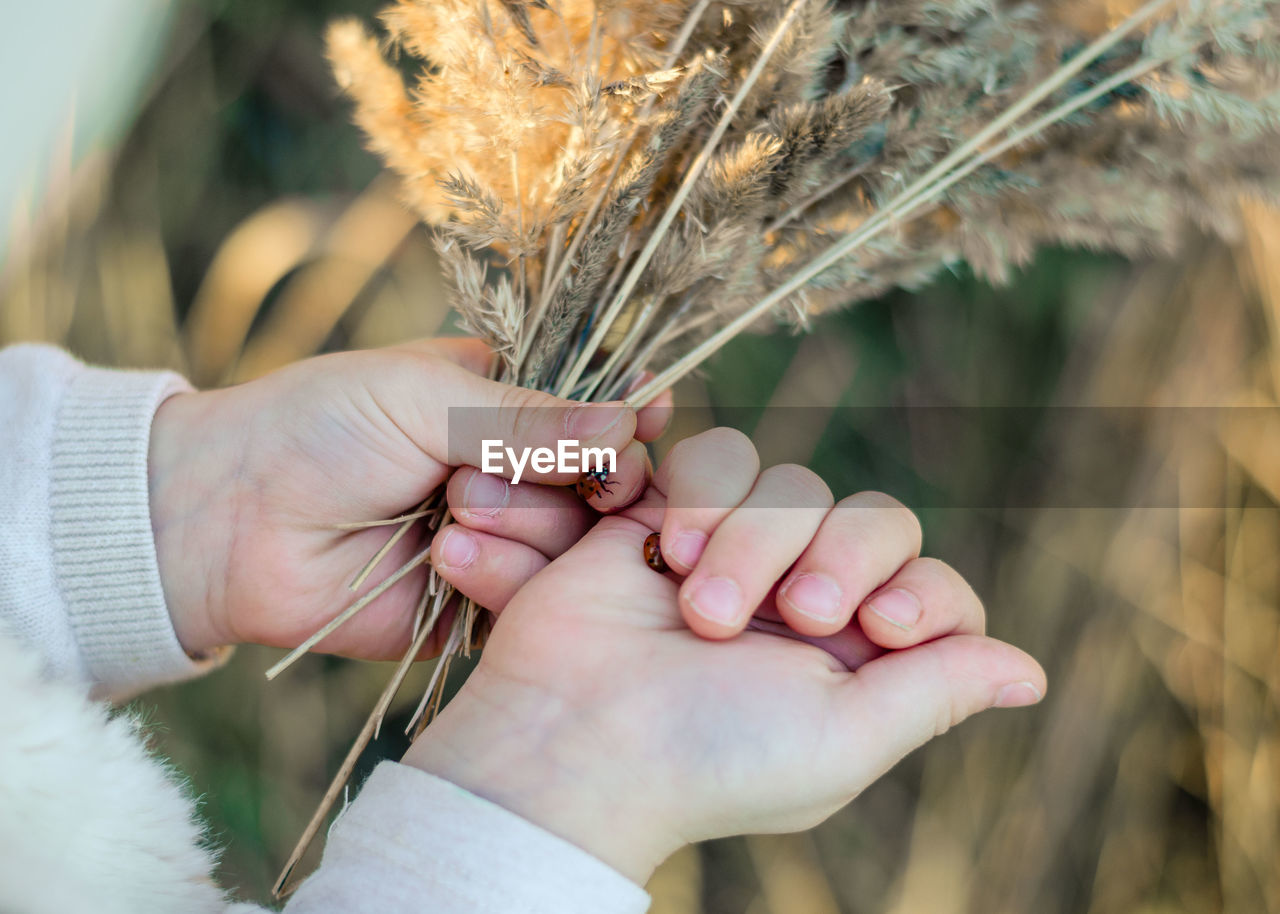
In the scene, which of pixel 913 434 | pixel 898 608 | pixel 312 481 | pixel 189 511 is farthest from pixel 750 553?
pixel 913 434

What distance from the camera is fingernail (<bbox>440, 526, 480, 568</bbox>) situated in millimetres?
684

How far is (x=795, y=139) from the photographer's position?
591 mm

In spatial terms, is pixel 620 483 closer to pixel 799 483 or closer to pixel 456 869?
pixel 799 483

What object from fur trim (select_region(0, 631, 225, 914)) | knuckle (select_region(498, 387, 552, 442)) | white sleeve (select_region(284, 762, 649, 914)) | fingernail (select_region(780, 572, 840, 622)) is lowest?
fur trim (select_region(0, 631, 225, 914))

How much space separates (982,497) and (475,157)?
1.04 meters

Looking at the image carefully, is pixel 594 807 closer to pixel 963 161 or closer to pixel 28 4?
pixel 963 161

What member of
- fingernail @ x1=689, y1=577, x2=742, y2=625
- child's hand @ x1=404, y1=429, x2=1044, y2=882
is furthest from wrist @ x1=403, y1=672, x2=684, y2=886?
fingernail @ x1=689, y1=577, x2=742, y2=625

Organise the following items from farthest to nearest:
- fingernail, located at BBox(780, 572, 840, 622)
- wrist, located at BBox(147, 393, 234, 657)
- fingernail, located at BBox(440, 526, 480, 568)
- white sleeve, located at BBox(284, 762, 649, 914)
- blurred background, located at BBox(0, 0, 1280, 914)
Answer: blurred background, located at BBox(0, 0, 1280, 914)
wrist, located at BBox(147, 393, 234, 657)
fingernail, located at BBox(440, 526, 480, 568)
fingernail, located at BBox(780, 572, 840, 622)
white sleeve, located at BBox(284, 762, 649, 914)

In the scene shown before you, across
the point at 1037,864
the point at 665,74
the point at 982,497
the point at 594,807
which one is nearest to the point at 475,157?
the point at 665,74

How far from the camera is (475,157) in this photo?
2.14 feet

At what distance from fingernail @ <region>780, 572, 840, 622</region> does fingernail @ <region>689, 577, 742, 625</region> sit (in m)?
0.06

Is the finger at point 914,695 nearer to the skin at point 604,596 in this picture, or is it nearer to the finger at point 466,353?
the skin at point 604,596

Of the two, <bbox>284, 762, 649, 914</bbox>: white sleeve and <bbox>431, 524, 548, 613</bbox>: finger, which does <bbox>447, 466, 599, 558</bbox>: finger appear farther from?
<bbox>284, 762, 649, 914</bbox>: white sleeve

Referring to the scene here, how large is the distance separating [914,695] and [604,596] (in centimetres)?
28
